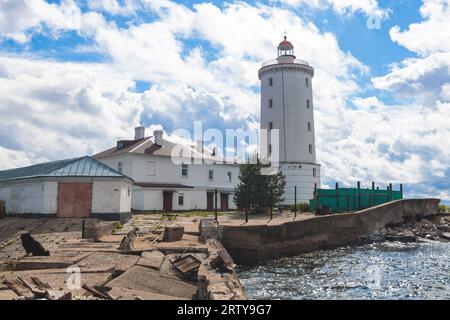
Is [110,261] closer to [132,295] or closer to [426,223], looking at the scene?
[132,295]

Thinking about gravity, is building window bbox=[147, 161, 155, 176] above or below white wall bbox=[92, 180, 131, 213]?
above

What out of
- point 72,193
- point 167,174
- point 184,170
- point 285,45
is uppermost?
point 285,45

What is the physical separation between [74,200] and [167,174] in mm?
18722

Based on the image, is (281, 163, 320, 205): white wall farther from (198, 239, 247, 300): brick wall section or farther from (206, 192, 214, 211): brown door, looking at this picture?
(198, 239, 247, 300): brick wall section

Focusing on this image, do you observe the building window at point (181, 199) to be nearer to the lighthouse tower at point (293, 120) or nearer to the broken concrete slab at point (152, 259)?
the lighthouse tower at point (293, 120)

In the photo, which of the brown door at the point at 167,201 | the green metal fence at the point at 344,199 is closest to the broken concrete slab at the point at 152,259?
the green metal fence at the point at 344,199

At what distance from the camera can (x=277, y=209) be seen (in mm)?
40656

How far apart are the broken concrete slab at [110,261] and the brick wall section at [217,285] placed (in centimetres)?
232

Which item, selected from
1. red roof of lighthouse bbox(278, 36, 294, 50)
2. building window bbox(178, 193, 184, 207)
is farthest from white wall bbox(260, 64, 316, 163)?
building window bbox(178, 193, 184, 207)

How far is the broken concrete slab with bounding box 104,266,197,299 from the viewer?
37.1 ft

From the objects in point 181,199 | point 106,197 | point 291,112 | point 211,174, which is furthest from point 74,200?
point 291,112

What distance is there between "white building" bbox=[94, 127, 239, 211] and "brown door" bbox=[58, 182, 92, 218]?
14380 mm

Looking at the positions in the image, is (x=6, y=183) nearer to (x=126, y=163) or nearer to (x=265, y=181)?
(x=126, y=163)

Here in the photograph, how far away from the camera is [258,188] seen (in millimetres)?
37438
